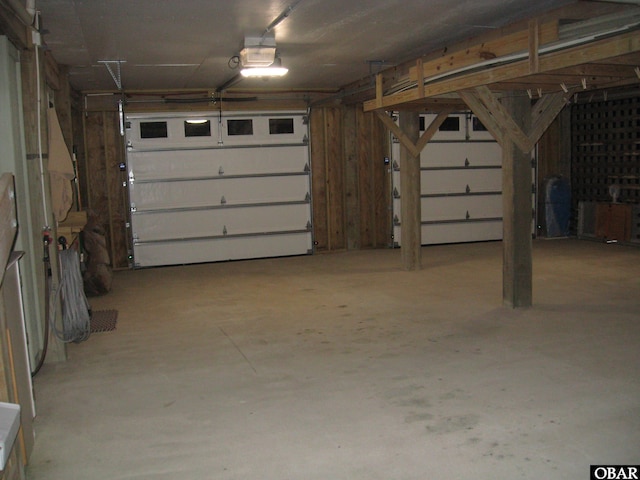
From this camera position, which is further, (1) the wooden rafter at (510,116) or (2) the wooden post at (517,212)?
(2) the wooden post at (517,212)

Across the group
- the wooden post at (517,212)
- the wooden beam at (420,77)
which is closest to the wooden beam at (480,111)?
the wooden post at (517,212)

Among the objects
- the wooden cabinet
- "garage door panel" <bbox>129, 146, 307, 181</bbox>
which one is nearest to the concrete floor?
"garage door panel" <bbox>129, 146, 307, 181</bbox>

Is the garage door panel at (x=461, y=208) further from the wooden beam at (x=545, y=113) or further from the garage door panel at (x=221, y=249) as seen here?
the wooden beam at (x=545, y=113)

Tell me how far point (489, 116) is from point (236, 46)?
8.97 feet

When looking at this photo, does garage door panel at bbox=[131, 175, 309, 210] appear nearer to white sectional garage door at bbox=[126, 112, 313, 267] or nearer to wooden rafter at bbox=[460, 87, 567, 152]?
white sectional garage door at bbox=[126, 112, 313, 267]

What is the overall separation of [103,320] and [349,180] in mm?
5705

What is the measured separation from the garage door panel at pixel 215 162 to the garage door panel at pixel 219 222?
0.59 metres

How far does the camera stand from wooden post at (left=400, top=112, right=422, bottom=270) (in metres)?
8.87

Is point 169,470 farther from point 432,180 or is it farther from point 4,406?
point 432,180

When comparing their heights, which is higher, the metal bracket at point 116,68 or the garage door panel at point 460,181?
the metal bracket at point 116,68

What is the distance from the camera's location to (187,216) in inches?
408

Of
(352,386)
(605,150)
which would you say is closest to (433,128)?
(605,150)

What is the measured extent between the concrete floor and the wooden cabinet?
3296 millimetres

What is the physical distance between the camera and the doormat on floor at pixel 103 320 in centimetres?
625
